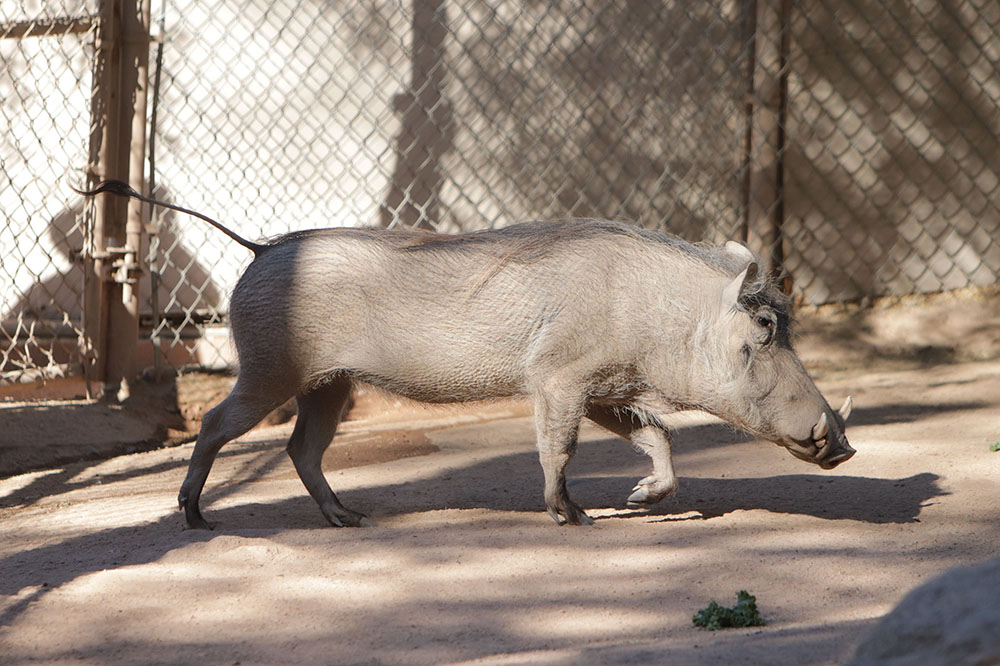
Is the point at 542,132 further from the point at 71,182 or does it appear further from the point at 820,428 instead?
the point at 820,428

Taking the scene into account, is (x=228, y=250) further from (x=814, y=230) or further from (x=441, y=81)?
(x=814, y=230)

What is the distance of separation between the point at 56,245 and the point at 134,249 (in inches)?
31.2

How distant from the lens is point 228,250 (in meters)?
6.09

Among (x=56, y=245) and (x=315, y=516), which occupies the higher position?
(x=56, y=245)

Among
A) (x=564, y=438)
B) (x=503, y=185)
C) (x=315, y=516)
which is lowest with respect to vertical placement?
(x=315, y=516)

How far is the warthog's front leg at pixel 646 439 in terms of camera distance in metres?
3.61

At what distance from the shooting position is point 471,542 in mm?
3268

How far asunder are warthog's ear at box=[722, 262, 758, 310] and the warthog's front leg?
0.47 meters

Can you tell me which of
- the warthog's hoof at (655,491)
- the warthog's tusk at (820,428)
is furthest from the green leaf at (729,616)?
the warthog's hoof at (655,491)

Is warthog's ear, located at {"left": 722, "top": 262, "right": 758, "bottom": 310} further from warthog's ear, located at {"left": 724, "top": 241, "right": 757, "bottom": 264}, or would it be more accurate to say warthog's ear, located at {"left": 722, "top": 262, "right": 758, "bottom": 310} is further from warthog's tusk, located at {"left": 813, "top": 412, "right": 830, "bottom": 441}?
warthog's tusk, located at {"left": 813, "top": 412, "right": 830, "bottom": 441}

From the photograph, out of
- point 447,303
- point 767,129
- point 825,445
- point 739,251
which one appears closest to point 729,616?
point 825,445

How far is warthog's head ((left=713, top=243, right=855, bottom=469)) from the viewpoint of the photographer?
3.41 m

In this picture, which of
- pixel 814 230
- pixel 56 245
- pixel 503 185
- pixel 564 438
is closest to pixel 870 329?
pixel 814 230

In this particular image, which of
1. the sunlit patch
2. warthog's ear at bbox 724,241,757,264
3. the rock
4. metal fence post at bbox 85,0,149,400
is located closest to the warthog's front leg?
warthog's ear at bbox 724,241,757,264
